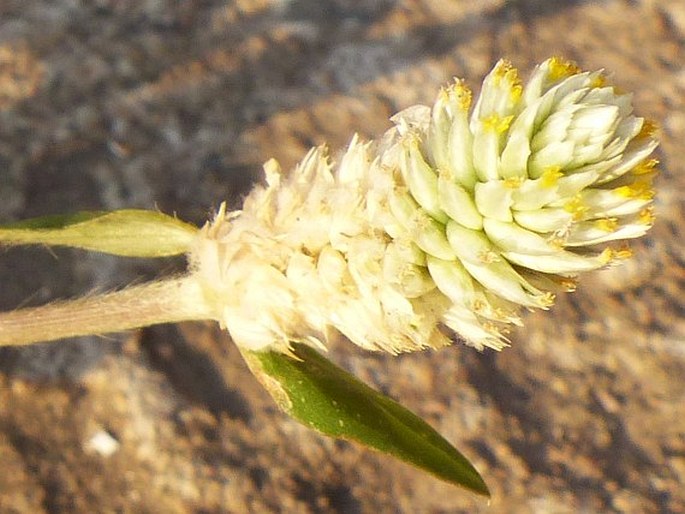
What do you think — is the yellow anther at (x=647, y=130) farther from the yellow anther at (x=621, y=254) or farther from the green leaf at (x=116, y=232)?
the green leaf at (x=116, y=232)

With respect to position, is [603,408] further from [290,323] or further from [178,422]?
[290,323]

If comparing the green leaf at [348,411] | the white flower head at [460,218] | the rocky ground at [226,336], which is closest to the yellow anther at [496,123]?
the white flower head at [460,218]

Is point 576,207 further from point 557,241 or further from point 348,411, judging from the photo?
point 348,411

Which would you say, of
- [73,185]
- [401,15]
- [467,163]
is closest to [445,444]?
[467,163]

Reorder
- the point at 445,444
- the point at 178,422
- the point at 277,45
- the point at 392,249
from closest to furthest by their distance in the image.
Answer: the point at 392,249 < the point at 445,444 < the point at 178,422 < the point at 277,45

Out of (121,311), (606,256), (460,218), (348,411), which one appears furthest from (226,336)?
(606,256)

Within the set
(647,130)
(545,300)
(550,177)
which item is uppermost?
(647,130)

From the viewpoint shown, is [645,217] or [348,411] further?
[348,411]
